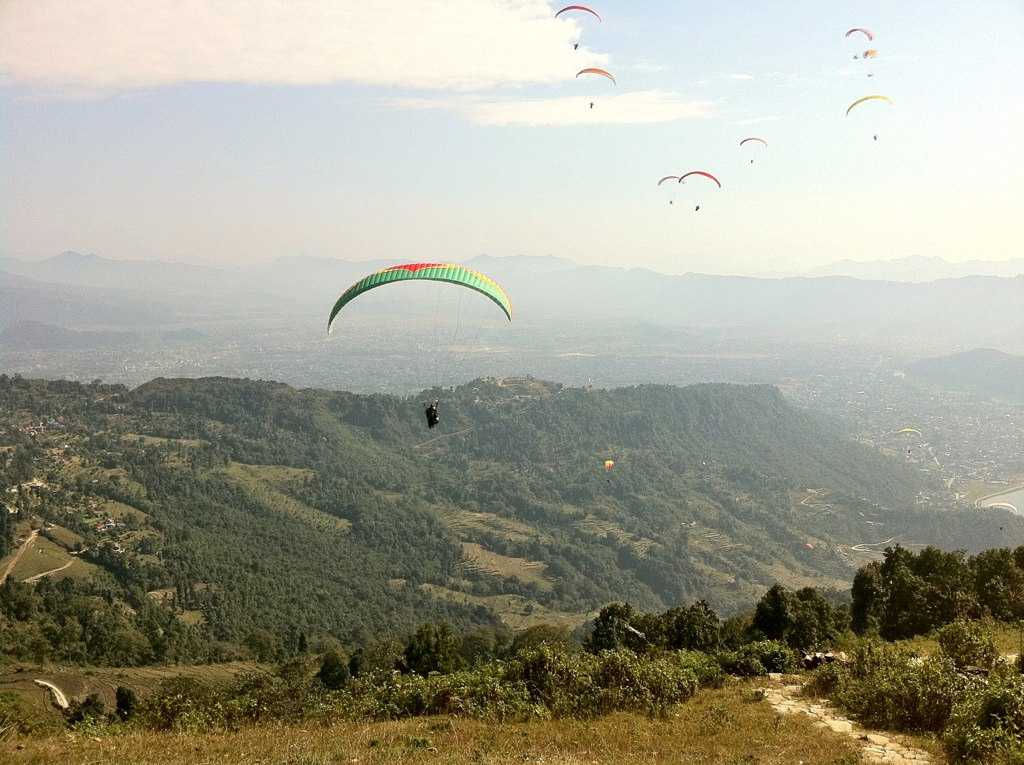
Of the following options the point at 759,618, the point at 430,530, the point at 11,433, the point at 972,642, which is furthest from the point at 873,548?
the point at 11,433

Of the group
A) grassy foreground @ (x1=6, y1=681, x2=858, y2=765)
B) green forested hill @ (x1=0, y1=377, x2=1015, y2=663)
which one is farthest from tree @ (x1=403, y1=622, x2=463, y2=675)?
green forested hill @ (x1=0, y1=377, x2=1015, y2=663)

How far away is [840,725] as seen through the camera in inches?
639

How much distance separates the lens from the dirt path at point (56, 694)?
168ft

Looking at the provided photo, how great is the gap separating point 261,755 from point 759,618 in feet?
107

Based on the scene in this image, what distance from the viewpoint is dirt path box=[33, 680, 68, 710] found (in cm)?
5134

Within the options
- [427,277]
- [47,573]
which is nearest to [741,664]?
[427,277]

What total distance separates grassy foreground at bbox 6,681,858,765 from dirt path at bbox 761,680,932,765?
0.40m

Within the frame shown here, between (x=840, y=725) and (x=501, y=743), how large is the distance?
28.6 feet

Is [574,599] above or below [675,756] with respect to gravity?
below

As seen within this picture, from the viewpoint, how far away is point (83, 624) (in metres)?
80.1

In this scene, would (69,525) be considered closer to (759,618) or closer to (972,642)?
(759,618)

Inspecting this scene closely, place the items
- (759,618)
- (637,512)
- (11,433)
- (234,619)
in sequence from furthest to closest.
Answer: (637,512)
(11,433)
(234,619)
(759,618)

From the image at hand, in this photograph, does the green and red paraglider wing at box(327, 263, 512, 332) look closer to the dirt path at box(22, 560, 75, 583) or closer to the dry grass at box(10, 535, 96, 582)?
the dirt path at box(22, 560, 75, 583)

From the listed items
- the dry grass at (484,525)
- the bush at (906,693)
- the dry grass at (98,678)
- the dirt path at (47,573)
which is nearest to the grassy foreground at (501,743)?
the bush at (906,693)
